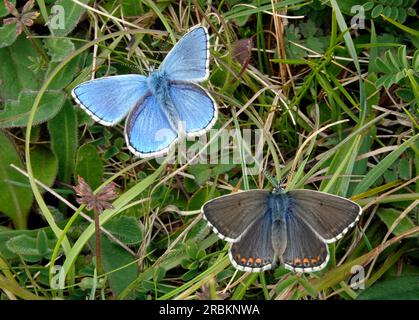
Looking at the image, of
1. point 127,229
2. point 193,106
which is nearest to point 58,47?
point 193,106

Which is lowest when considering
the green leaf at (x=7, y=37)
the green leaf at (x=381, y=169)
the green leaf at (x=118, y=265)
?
the green leaf at (x=118, y=265)

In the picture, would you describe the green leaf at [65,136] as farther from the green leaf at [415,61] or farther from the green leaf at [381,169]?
the green leaf at [415,61]

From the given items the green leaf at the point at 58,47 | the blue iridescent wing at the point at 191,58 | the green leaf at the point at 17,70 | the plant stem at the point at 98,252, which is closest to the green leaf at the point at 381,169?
the blue iridescent wing at the point at 191,58

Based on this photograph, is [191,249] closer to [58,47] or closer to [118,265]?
[118,265]

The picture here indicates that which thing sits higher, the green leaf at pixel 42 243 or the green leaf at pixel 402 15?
the green leaf at pixel 402 15

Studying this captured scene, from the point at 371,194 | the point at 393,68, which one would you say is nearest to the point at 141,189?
the point at 371,194

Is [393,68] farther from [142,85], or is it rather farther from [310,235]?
[142,85]
